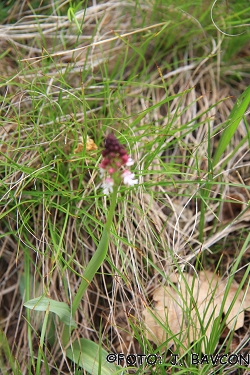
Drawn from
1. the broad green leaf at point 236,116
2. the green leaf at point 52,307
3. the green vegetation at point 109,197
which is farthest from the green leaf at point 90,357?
the broad green leaf at point 236,116

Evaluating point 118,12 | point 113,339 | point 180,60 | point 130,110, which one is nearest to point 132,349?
point 113,339

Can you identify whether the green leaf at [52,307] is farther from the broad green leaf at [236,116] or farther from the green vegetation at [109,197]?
the broad green leaf at [236,116]

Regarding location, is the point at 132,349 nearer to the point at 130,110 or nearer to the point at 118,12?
the point at 130,110

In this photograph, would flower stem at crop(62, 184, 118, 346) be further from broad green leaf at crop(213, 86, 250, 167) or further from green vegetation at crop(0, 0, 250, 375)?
broad green leaf at crop(213, 86, 250, 167)

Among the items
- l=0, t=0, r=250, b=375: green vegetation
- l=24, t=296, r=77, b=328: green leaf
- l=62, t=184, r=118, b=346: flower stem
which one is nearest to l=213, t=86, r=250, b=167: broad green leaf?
l=0, t=0, r=250, b=375: green vegetation

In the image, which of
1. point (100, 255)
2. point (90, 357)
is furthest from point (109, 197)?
point (90, 357)

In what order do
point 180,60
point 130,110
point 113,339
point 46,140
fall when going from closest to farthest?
point 113,339
point 46,140
point 130,110
point 180,60

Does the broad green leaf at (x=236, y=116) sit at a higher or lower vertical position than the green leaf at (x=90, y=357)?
higher
